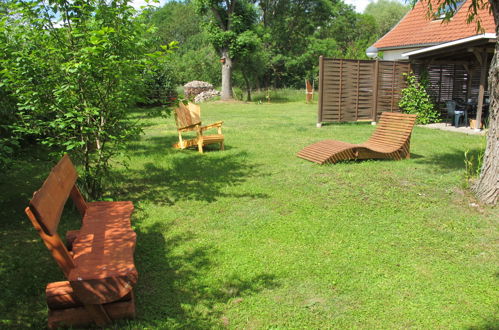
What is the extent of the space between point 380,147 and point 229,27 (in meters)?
21.1

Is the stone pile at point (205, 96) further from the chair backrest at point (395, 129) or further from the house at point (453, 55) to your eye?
the chair backrest at point (395, 129)

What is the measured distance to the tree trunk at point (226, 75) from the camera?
1076 inches

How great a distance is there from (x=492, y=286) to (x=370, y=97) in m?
12.0

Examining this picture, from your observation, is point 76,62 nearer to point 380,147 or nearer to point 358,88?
point 380,147

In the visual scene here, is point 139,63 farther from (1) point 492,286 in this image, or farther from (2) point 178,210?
(1) point 492,286

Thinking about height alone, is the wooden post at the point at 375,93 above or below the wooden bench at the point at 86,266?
above

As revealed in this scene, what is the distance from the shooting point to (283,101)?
29234mm

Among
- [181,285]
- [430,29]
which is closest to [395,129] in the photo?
[181,285]

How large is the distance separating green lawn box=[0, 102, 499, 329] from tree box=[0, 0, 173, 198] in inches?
50.9

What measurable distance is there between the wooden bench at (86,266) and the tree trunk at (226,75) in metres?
24.9

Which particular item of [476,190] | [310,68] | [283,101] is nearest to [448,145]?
[476,190]

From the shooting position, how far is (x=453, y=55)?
1442 centimetres

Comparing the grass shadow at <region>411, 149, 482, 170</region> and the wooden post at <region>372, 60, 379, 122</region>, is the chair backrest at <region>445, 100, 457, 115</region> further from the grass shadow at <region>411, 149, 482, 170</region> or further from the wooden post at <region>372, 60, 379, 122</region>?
the grass shadow at <region>411, 149, 482, 170</region>

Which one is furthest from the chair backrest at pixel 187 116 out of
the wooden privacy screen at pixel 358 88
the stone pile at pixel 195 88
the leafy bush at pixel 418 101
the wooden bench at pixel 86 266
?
the stone pile at pixel 195 88
